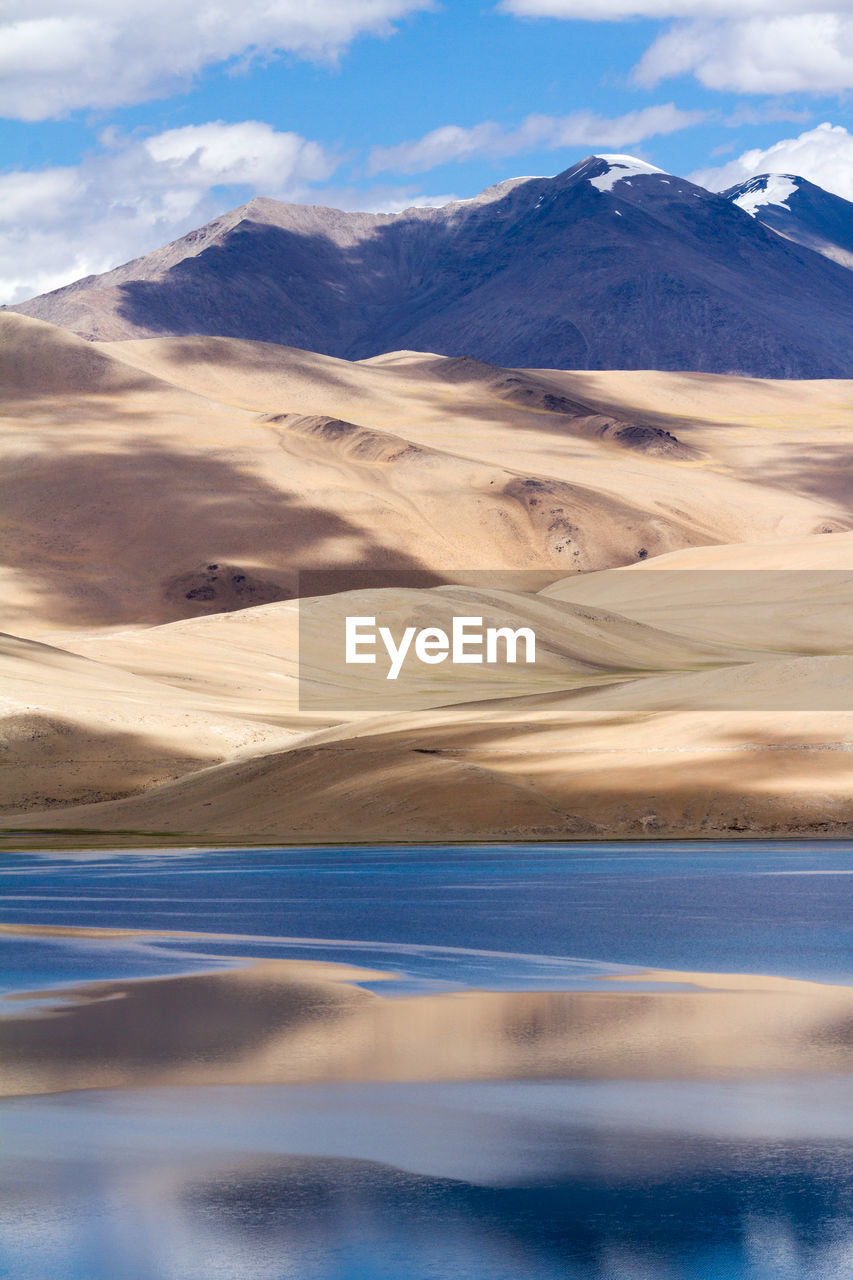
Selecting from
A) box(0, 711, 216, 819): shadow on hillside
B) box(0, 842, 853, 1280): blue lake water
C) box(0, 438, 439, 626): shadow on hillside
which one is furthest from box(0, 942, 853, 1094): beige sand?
box(0, 438, 439, 626): shadow on hillside

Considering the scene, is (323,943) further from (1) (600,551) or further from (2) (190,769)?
(1) (600,551)

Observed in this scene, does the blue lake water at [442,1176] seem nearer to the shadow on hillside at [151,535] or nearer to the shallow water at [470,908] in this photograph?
the shallow water at [470,908]

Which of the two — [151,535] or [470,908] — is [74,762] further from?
[151,535]

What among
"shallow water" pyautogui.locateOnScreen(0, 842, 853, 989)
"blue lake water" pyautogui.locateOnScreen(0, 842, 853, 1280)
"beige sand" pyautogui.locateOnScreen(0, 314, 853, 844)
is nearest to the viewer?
"blue lake water" pyautogui.locateOnScreen(0, 842, 853, 1280)

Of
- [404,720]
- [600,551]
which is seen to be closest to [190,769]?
[404,720]

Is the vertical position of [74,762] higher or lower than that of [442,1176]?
lower

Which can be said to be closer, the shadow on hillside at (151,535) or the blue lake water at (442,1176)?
the blue lake water at (442,1176)

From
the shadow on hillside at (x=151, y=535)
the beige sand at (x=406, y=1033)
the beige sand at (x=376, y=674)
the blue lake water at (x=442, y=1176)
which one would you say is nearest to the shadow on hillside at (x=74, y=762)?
the beige sand at (x=376, y=674)

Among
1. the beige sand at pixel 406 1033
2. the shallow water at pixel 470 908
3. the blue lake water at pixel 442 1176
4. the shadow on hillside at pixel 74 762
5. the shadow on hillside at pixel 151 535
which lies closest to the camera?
the blue lake water at pixel 442 1176

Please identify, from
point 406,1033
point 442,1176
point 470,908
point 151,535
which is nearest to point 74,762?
point 470,908

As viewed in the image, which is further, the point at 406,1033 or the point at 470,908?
the point at 470,908

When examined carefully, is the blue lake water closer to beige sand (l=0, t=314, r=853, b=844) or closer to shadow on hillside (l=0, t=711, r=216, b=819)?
beige sand (l=0, t=314, r=853, b=844)
